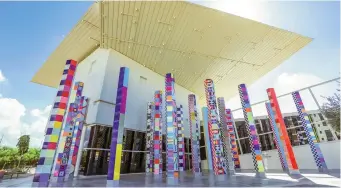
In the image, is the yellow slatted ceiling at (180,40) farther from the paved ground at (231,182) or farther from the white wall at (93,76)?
the paved ground at (231,182)

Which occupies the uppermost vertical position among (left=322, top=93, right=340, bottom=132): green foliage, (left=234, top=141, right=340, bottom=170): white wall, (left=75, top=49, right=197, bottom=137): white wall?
(left=75, top=49, right=197, bottom=137): white wall

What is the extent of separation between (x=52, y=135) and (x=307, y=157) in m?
11.4

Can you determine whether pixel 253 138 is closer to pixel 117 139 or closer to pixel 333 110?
pixel 333 110

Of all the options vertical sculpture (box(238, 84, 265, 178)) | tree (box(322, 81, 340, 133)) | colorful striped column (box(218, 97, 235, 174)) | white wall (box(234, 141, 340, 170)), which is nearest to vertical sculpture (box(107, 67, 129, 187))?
vertical sculpture (box(238, 84, 265, 178))

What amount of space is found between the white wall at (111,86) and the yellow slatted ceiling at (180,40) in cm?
50

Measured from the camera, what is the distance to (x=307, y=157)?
927cm

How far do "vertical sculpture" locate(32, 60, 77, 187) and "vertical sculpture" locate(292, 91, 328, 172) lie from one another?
9.53 m

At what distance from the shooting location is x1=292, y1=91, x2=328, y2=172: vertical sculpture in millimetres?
7488

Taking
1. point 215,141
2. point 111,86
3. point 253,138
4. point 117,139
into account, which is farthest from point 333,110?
point 111,86

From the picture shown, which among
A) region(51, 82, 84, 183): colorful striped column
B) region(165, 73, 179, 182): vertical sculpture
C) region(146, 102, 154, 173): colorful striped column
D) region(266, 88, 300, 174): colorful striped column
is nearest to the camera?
region(165, 73, 179, 182): vertical sculpture

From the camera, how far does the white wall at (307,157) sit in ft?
27.4

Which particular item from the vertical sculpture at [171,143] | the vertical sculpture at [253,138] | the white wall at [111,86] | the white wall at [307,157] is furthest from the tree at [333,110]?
the white wall at [111,86]

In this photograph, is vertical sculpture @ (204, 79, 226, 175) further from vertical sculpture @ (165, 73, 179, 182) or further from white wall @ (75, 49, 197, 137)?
white wall @ (75, 49, 197, 137)

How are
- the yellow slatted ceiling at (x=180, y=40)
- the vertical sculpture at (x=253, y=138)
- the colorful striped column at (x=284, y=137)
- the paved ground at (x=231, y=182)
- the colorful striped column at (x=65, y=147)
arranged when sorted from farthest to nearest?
the yellow slatted ceiling at (x=180, y=40)
the colorful striped column at (x=284, y=137)
the vertical sculpture at (x=253, y=138)
the colorful striped column at (x=65, y=147)
the paved ground at (x=231, y=182)
